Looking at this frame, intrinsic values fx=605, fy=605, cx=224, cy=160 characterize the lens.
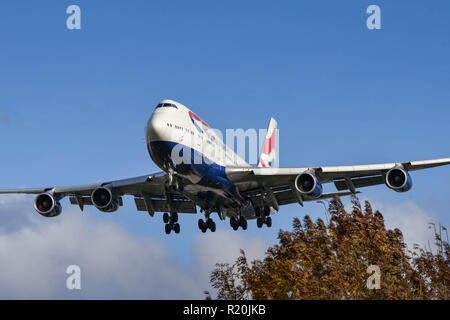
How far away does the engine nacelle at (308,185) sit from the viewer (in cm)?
3938

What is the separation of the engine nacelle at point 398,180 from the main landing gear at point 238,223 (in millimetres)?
12851

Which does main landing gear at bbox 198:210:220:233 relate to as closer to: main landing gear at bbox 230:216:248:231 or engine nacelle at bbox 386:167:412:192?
main landing gear at bbox 230:216:248:231

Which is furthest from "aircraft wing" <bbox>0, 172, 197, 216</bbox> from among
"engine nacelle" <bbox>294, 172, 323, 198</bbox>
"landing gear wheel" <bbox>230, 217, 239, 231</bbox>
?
"engine nacelle" <bbox>294, 172, 323, 198</bbox>

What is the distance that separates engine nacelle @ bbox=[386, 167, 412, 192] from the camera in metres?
38.4

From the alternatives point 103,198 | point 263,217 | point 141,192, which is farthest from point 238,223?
Result: point 103,198

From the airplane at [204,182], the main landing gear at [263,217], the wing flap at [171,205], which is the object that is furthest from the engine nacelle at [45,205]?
the main landing gear at [263,217]

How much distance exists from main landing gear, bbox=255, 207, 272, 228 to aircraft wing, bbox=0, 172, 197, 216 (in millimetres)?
5136

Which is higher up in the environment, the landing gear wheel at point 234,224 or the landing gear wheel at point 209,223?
the landing gear wheel at point 209,223

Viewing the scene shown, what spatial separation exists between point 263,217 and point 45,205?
663 inches

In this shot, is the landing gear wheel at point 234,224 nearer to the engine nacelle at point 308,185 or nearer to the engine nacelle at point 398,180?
the engine nacelle at point 308,185

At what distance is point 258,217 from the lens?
160 ft

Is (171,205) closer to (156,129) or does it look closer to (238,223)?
(238,223)
